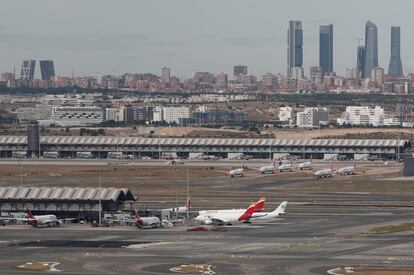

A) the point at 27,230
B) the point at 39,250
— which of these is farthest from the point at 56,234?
the point at 39,250

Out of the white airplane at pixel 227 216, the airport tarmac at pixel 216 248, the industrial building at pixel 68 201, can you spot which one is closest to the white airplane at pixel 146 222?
the airport tarmac at pixel 216 248

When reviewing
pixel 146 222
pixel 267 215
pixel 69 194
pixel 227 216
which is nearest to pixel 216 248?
pixel 146 222

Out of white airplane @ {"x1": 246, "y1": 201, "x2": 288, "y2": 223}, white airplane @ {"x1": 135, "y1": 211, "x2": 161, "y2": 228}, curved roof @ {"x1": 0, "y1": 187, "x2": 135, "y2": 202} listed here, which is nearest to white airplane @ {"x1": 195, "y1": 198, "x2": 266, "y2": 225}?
white airplane @ {"x1": 246, "y1": 201, "x2": 288, "y2": 223}

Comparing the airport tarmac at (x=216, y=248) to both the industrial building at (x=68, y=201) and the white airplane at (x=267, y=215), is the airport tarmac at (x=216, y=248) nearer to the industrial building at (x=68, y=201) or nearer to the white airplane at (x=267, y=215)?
the white airplane at (x=267, y=215)

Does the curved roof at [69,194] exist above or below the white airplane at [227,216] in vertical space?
above

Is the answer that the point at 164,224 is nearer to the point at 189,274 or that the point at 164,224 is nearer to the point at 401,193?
the point at 189,274

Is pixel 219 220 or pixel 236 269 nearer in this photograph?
pixel 236 269
